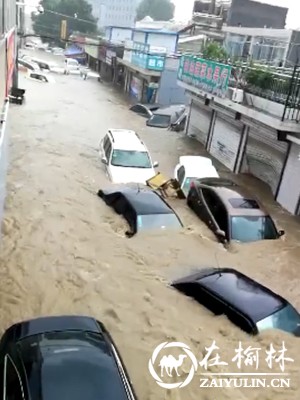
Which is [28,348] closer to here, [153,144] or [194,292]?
[194,292]

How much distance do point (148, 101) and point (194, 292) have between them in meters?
27.3

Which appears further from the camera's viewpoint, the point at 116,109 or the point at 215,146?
the point at 116,109

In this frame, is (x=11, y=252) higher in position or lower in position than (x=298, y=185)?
lower

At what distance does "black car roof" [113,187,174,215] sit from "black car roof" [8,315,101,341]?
4650 millimetres

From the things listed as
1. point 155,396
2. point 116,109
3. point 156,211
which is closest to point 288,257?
point 156,211

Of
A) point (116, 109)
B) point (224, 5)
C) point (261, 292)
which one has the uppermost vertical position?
point (224, 5)

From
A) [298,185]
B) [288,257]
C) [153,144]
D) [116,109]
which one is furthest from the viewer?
[116,109]

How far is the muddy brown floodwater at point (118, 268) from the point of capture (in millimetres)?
6156

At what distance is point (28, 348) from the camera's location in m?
4.52

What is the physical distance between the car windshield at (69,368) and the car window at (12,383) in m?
0.10

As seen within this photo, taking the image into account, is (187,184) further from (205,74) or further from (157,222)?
(205,74)

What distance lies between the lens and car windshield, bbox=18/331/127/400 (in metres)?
4.00

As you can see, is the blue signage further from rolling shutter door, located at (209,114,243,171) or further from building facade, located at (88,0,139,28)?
building facade, located at (88,0,139,28)

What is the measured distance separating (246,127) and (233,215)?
23.5 ft
